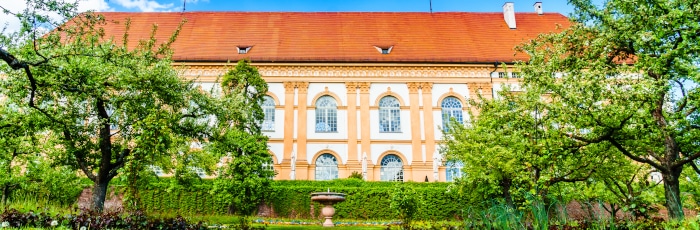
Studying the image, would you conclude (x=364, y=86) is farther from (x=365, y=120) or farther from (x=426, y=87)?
(x=426, y=87)

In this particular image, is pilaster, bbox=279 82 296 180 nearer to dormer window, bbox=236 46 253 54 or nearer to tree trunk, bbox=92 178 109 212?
dormer window, bbox=236 46 253 54

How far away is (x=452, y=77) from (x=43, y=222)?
24440mm

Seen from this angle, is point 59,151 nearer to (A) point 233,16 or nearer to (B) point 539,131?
(B) point 539,131

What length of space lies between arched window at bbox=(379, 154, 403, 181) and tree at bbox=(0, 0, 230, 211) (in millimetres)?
15478

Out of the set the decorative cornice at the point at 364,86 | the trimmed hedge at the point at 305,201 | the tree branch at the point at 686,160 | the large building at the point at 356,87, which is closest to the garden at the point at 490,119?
the tree branch at the point at 686,160

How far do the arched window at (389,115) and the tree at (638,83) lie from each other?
17445 mm

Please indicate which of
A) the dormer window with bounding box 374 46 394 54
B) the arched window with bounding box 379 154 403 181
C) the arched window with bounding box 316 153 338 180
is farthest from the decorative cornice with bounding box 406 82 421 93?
the arched window with bounding box 316 153 338 180

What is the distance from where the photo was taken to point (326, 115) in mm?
28625

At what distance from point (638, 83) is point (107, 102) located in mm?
11589

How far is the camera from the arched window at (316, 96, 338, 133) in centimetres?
2836

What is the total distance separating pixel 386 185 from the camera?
20.8 metres

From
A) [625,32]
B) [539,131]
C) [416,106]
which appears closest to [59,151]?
[539,131]

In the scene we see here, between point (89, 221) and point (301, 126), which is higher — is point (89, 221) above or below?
below

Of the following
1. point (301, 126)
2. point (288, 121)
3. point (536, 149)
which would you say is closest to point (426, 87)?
point (301, 126)
